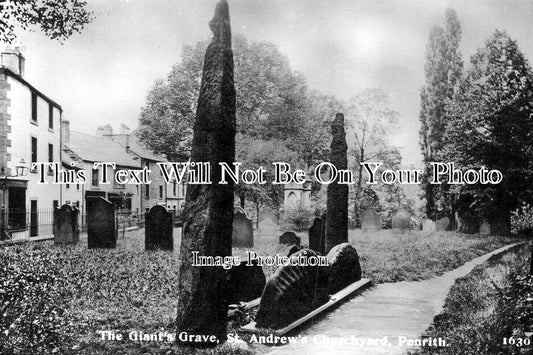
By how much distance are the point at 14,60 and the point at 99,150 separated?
18011mm

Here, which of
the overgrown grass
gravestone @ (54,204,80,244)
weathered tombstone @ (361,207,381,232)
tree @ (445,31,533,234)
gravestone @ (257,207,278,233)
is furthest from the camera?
weathered tombstone @ (361,207,381,232)

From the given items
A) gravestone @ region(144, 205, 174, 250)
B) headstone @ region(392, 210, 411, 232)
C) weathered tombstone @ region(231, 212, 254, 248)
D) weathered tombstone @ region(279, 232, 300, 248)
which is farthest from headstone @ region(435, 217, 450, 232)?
gravestone @ region(144, 205, 174, 250)

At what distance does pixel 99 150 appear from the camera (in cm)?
2558

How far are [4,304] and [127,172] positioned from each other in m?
2.33

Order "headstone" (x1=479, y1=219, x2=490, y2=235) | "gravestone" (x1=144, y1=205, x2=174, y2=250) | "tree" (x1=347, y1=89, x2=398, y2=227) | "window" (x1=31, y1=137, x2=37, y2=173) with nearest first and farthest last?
"window" (x1=31, y1=137, x2=37, y2=173) → "gravestone" (x1=144, y1=205, x2=174, y2=250) → "tree" (x1=347, y1=89, x2=398, y2=227) → "headstone" (x1=479, y1=219, x2=490, y2=235)

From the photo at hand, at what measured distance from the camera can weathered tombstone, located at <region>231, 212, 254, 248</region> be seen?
46.4ft

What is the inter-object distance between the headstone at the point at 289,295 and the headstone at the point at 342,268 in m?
1.19

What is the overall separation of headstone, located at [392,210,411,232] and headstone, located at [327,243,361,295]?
489 inches

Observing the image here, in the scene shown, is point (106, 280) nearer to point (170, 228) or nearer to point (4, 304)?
point (4, 304)

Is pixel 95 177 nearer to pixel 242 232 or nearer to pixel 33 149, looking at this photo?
pixel 242 232

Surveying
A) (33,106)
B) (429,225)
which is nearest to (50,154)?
(33,106)

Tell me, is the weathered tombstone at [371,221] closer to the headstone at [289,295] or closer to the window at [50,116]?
the window at [50,116]

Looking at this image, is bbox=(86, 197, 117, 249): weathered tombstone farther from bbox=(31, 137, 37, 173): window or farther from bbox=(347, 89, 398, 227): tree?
bbox=(347, 89, 398, 227): tree

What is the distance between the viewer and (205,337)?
480cm
